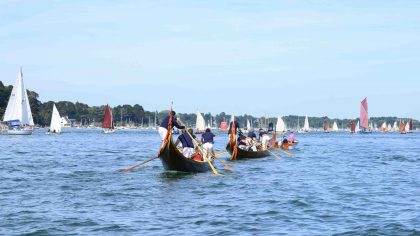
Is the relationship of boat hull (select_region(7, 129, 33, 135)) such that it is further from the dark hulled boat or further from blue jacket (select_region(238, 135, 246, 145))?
the dark hulled boat

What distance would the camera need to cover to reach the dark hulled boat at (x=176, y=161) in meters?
28.9

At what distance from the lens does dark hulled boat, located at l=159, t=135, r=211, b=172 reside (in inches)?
1136

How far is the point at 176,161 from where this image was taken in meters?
29.8

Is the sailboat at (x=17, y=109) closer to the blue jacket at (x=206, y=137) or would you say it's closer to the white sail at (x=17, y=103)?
the white sail at (x=17, y=103)

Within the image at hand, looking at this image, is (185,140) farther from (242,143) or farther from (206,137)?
(242,143)

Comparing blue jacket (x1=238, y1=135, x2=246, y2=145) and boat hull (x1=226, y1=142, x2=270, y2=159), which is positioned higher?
blue jacket (x1=238, y1=135, x2=246, y2=145)

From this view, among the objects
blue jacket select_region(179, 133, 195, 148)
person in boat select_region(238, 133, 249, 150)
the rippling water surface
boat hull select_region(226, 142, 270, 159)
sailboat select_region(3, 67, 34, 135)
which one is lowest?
the rippling water surface

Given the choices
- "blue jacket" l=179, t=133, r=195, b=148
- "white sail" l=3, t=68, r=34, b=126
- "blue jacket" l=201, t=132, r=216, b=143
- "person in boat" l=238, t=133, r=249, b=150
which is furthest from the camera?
"white sail" l=3, t=68, r=34, b=126

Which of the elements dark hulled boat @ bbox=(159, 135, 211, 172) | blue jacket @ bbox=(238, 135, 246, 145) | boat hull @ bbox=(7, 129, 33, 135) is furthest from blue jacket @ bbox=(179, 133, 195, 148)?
boat hull @ bbox=(7, 129, 33, 135)

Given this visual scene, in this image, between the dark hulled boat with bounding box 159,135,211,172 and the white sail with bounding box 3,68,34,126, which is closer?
the dark hulled boat with bounding box 159,135,211,172

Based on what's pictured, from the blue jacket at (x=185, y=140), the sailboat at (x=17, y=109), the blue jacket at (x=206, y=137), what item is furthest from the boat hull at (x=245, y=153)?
the sailboat at (x=17, y=109)

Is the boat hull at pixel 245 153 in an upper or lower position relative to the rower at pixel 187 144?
lower

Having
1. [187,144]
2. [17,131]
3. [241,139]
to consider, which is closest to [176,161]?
[187,144]

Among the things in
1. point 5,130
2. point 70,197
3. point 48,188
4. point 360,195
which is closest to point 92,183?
point 48,188
